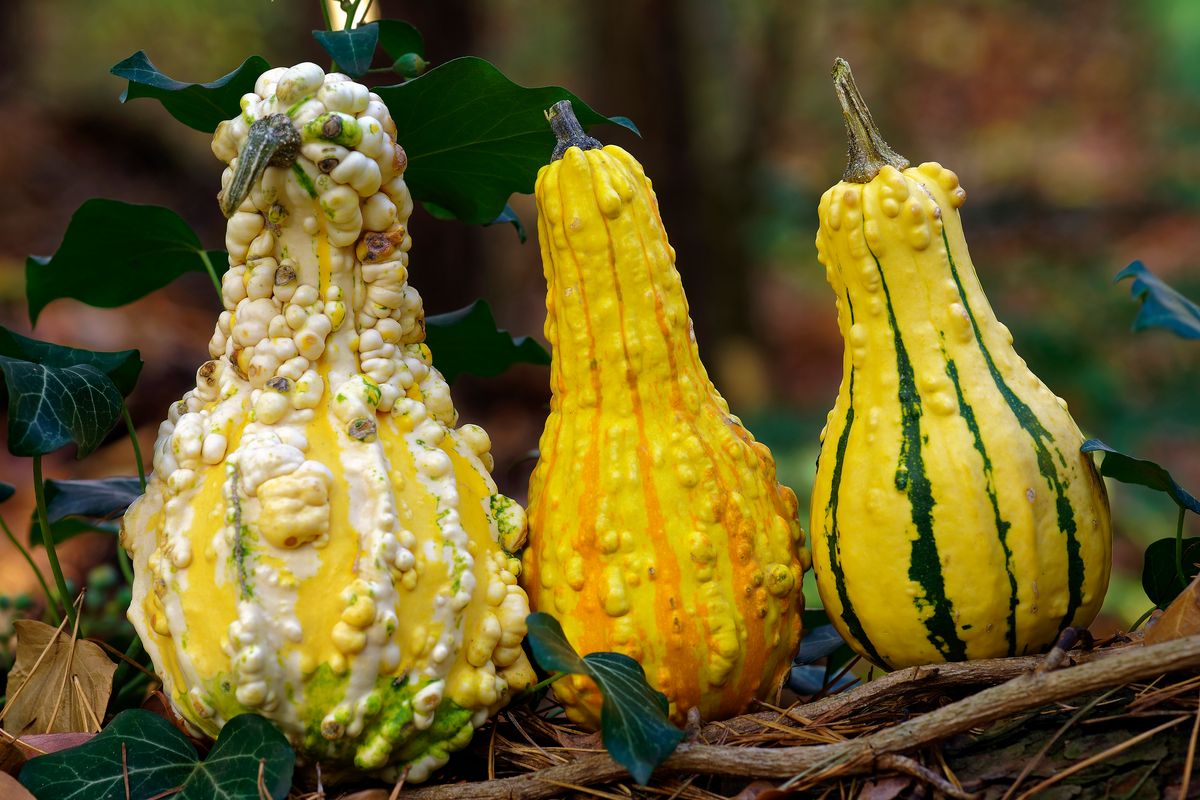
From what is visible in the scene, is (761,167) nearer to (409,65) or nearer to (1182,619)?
(409,65)

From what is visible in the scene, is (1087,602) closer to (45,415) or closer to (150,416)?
(45,415)

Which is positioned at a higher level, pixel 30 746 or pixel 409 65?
pixel 409 65

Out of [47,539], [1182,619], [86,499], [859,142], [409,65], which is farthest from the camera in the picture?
[86,499]

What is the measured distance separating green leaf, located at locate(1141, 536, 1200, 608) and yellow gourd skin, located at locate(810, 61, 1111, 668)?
0.18 meters

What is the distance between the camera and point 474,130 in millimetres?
1476

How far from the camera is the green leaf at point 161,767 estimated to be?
114 centimetres

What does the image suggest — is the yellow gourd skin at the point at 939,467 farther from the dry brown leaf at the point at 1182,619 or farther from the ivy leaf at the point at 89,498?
the ivy leaf at the point at 89,498

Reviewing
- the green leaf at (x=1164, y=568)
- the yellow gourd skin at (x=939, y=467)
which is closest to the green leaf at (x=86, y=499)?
the yellow gourd skin at (x=939, y=467)

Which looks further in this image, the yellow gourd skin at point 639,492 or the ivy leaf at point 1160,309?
the yellow gourd skin at point 639,492

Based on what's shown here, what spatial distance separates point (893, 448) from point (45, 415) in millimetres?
1031

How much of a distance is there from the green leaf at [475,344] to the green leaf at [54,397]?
0.52 meters

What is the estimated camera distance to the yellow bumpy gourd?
3.85 feet

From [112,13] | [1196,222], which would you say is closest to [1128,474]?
[1196,222]

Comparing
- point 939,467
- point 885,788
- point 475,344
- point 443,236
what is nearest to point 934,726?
point 885,788
